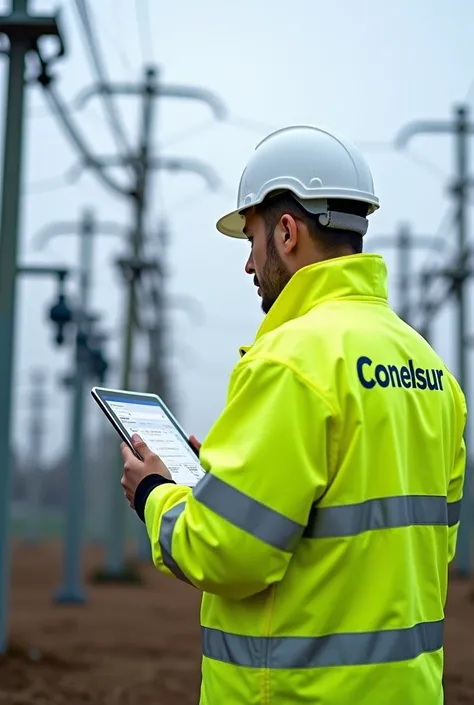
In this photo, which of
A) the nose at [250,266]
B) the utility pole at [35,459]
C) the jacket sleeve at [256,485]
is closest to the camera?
the jacket sleeve at [256,485]

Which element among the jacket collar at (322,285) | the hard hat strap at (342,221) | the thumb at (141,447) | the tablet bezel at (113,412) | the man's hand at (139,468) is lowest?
the man's hand at (139,468)

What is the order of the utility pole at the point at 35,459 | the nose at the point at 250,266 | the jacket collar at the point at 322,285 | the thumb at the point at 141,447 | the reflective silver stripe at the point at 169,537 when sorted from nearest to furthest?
the reflective silver stripe at the point at 169,537 → the jacket collar at the point at 322,285 → the thumb at the point at 141,447 → the nose at the point at 250,266 → the utility pole at the point at 35,459

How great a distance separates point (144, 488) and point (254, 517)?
0.45m

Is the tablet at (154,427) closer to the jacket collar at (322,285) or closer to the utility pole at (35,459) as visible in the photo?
the jacket collar at (322,285)

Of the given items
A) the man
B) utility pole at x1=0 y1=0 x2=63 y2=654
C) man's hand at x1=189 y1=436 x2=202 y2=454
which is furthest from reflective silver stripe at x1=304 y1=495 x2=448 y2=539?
utility pole at x1=0 y1=0 x2=63 y2=654

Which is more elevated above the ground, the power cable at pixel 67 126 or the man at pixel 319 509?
the power cable at pixel 67 126

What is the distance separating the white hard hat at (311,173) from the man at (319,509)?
0.03 meters

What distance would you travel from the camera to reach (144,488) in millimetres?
2707

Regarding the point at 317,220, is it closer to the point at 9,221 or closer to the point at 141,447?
the point at 141,447

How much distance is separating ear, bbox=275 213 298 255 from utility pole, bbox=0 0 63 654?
7.06m

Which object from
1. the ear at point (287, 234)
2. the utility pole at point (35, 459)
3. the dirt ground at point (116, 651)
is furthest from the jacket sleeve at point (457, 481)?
the utility pole at point (35, 459)

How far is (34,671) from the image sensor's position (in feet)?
30.4

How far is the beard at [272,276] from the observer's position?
2748 millimetres

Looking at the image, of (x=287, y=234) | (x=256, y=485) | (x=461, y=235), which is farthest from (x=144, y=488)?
(x=461, y=235)
